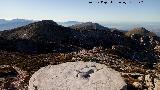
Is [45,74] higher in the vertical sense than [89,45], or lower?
higher

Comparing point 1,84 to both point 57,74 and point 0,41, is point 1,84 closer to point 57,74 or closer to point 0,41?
point 57,74

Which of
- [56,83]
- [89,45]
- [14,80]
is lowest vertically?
[89,45]

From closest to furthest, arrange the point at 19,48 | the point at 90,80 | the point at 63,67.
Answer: the point at 90,80
the point at 63,67
the point at 19,48

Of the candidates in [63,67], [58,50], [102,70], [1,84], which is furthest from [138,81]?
[58,50]

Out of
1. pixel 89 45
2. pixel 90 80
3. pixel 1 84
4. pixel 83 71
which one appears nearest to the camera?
pixel 90 80

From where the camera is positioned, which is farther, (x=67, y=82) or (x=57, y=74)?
(x=57, y=74)

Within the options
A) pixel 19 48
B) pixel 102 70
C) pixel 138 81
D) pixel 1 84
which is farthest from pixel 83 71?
pixel 19 48
